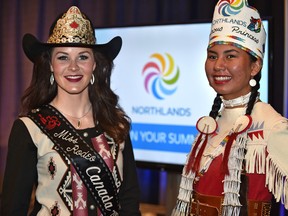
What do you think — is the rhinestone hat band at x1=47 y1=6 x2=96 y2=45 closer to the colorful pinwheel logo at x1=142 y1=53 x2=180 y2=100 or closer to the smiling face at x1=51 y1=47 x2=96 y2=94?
the smiling face at x1=51 y1=47 x2=96 y2=94

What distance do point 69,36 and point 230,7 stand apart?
62 cm

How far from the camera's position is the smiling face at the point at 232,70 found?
1.94 metres

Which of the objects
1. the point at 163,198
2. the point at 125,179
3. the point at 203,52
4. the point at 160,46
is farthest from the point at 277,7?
the point at 125,179

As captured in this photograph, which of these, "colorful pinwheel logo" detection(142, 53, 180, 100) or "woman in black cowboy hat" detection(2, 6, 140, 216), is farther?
"colorful pinwheel logo" detection(142, 53, 180, 100)

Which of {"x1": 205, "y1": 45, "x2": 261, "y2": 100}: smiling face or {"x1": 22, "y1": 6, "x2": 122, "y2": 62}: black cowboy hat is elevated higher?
{"x1": 22, "y1": 6, "x2": 122, "y2": 62}: black cowboy hat

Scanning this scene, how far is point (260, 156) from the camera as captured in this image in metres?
1.86

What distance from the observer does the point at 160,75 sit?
3.77 m

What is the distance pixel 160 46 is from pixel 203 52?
0.32 meters

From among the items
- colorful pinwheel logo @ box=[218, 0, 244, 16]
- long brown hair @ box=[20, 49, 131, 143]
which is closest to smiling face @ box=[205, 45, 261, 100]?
colorful pinwheel logo @ box=[218, 0, 244, 16]

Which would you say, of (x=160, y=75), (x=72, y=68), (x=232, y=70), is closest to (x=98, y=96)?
(x=72, y=68)

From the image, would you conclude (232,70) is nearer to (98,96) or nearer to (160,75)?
(98,96)

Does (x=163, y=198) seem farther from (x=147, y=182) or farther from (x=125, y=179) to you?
(x=125, y=179)

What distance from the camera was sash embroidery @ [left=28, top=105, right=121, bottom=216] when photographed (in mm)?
2123

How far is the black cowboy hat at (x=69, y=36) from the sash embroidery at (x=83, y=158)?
0.81 feet
